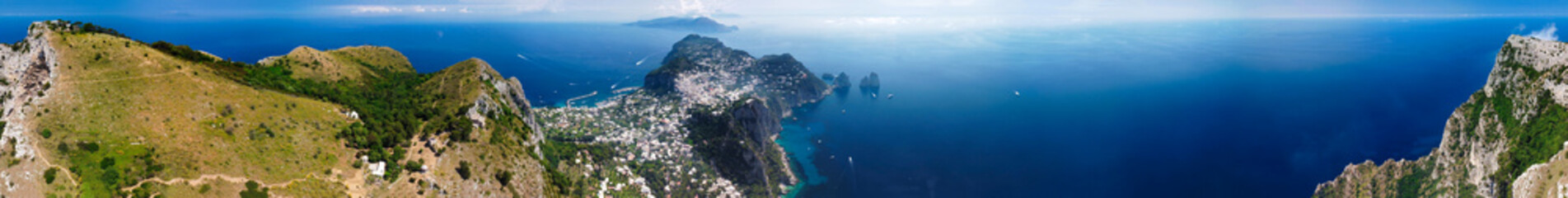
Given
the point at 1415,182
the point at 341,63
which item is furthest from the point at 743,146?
the point at 1415,182

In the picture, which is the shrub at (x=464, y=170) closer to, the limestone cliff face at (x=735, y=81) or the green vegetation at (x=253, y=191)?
the green vegetation at (x=253, y=191)

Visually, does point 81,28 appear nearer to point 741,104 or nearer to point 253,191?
point 253,191

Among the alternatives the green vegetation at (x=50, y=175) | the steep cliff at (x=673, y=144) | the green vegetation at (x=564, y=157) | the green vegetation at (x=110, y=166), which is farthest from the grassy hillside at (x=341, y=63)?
the green vegetation at (x=50, y=175)

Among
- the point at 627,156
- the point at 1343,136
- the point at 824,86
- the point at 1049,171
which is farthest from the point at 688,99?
the point at 1343,136

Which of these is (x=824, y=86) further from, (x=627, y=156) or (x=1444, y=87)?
(x=1444, y=87)

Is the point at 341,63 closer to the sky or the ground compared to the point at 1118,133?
closer to the sky

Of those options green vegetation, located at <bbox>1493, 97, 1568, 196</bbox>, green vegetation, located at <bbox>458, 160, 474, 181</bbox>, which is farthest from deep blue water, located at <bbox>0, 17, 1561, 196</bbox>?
green vegetation, located at <bbox>458, 160, 474, 181</bbox>

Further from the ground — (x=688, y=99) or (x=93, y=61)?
(x=93, y=61)

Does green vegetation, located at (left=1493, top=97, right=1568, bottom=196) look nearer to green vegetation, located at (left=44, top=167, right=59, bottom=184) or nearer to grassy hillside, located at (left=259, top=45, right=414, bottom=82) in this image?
green vegetation, located at (left=44, top=167, right=59, bottom=184)

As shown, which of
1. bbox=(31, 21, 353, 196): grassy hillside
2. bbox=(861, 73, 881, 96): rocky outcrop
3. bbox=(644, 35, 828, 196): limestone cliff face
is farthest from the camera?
bbox=(861, 73, 881, 96): rocky outcrop
